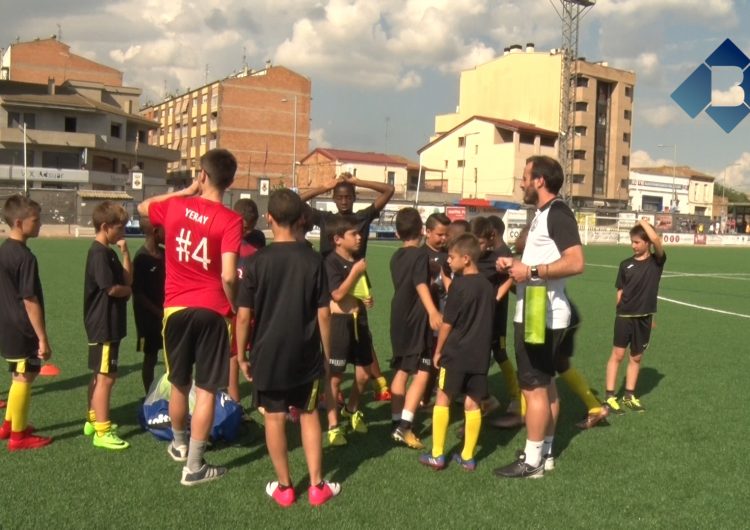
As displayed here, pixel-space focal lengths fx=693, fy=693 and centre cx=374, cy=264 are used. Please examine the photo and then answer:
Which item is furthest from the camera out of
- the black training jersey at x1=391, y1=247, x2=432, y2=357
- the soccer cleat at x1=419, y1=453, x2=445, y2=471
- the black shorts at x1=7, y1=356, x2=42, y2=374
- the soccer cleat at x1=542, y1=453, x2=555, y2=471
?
the black training jersey at x1=391, y1=247, x2=432, y2=357

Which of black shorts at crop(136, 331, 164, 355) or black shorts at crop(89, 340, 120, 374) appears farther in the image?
black shorts at crop(136, 331, 164, 355)

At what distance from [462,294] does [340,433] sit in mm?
1527

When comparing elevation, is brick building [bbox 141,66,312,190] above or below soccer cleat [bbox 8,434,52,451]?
above

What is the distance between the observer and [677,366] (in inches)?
341

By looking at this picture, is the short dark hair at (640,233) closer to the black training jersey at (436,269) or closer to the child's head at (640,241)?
the child's head at (640,241)

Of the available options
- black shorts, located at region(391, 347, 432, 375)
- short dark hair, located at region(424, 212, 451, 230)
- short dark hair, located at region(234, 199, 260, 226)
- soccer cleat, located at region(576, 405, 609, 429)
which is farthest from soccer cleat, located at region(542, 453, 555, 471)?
short dark hair, located at region(234, 199, 260, 226)

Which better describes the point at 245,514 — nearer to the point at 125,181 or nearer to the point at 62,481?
the point at 62,481

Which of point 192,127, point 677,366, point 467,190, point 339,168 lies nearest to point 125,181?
point 339,168

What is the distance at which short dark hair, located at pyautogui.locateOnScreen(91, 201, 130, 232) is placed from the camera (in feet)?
17.0

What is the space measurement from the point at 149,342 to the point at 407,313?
2.23 metres

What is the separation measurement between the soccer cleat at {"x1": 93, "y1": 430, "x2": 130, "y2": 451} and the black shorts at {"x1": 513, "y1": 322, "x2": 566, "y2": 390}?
9.73ft

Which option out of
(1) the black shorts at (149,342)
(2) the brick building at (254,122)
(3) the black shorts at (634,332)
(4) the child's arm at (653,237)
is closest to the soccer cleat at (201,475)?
(1) the black shorts at (149,342)

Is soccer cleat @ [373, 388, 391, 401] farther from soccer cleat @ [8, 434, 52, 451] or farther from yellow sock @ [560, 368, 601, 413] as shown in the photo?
soccer cleat @ [8, 434, 52, 451]

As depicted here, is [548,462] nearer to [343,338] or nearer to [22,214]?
[343,338]
